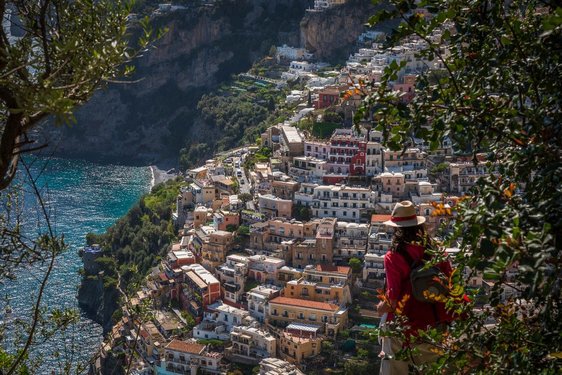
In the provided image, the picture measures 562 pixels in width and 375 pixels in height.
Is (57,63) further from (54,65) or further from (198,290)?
(198,290)

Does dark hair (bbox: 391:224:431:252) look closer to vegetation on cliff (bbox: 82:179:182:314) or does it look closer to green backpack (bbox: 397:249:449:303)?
green backpack (bbox: 397:249:449:303)

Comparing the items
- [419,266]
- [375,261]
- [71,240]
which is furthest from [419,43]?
[419,266]

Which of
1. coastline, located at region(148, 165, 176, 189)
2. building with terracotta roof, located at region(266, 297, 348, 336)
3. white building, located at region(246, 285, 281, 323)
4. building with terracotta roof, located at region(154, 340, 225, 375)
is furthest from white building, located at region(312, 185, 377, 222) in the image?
coastline, located at region(148, 165, 176, 189)

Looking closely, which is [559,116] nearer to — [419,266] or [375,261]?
[419,266]

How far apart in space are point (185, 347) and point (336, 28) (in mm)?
25807

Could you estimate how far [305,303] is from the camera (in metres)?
18.0

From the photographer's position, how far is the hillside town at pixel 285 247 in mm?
17266

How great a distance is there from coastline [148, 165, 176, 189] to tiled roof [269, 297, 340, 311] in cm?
2126

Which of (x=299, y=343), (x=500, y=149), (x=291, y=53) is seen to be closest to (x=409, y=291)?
(x=500, y=149)

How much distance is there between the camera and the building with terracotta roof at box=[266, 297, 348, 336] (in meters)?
17.2

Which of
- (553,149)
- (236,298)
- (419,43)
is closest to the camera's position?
(553,149)

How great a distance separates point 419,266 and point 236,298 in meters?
16.4

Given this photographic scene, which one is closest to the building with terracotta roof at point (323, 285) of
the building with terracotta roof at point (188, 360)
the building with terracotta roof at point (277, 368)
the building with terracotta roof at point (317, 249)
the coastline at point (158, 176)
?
the building with terracotta roof at point (317, 249)

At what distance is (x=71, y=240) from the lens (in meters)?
29.9
